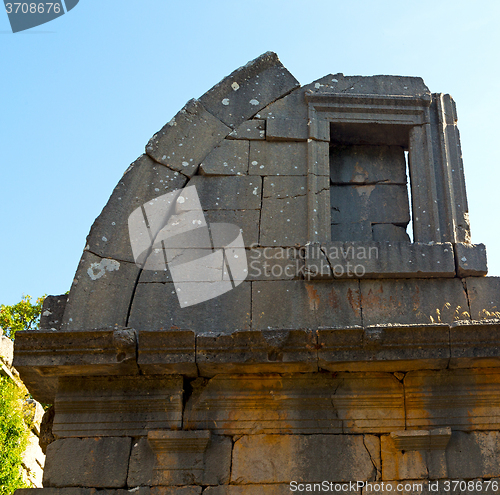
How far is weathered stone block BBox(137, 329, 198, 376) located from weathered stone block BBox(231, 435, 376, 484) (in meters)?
0.73

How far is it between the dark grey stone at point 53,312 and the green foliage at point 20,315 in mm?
10973

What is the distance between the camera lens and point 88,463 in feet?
15.3

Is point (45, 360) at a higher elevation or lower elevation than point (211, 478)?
higher

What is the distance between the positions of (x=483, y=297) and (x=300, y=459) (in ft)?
6.41

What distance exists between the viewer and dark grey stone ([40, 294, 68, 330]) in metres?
5.27

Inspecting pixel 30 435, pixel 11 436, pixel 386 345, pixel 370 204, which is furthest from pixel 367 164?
pixel 30 435

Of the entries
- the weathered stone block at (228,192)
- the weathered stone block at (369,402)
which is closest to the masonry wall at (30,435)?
the weathered stone block at (228,192)

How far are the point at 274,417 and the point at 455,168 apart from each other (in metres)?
2.80

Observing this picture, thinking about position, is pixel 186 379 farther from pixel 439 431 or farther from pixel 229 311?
pixel 439 431

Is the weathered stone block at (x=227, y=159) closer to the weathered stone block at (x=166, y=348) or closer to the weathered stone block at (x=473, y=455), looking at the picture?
the weathered stone block at (x=166, y=348)

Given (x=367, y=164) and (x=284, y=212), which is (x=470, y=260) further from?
(x=284, y=212)

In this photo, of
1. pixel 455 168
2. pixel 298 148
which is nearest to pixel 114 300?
pixel 298 148

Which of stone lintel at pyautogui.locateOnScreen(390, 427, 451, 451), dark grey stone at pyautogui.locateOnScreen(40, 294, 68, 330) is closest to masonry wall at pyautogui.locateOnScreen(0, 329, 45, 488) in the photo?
dark grey stone at pyautogui.locateOnScreen(40, 294, 68, 330)

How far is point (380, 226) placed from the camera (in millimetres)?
5992
